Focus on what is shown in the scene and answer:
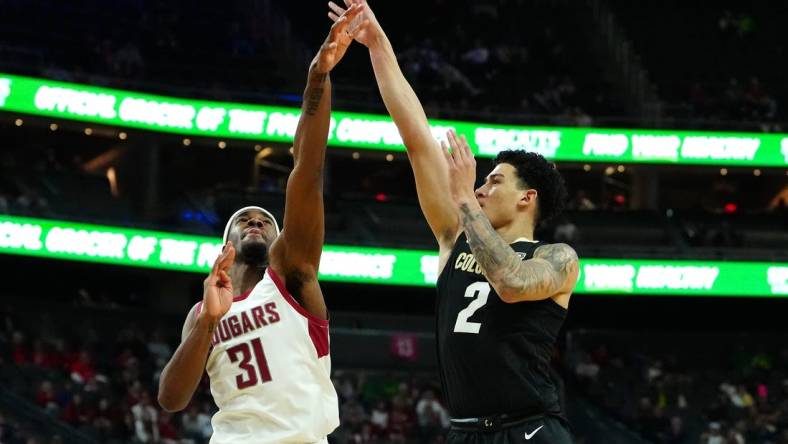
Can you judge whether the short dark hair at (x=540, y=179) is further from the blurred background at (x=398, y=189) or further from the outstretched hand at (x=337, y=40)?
the blurred background at (x=398, y=189)

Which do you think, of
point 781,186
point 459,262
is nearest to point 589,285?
point 781,186

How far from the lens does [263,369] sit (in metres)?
5.50

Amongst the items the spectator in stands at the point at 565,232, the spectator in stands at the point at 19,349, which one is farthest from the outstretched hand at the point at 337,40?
the spectator in stands at the point at 565,232

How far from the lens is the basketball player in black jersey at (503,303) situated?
4984 millimetres

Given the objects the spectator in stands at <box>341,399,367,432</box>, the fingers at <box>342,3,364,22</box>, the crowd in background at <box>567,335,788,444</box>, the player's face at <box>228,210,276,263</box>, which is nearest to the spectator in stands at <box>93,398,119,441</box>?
the spectator in stands at <box>341,399,367,432</box>

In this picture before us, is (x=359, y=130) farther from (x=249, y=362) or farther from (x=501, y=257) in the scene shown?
(x=501, y=257)

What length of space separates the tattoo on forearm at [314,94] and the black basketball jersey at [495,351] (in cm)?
113

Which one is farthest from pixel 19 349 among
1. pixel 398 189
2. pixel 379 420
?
pixel 398 189

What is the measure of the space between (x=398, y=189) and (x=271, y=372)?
2486 cm

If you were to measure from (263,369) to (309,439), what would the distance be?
37cm

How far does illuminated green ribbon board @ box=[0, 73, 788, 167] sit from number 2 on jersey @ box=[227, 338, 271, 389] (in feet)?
64.2

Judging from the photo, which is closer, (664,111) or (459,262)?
(459,262)

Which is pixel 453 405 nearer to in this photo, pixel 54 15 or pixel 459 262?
pixel 459 262

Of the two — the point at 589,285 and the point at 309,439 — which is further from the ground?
the point at 589,285
